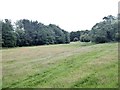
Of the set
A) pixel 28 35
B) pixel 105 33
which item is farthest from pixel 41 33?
pixel 105 33

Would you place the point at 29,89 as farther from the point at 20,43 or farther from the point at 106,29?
the point at 20,43

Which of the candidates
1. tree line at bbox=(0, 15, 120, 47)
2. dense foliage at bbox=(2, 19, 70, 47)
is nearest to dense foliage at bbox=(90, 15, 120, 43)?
tree line at bbox=(0, 15, 120, 47)

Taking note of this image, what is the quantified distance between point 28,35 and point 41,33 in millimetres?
7438

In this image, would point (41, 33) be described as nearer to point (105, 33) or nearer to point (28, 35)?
point (28, 35)

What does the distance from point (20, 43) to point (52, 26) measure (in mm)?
33600

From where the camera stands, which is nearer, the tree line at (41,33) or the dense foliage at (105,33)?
the dense foliage at (105,33)

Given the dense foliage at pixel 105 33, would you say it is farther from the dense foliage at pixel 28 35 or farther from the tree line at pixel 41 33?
the dense foliage at pixel 28 35

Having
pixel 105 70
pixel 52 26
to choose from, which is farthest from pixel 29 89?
pixel 52 26

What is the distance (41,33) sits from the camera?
9394cm

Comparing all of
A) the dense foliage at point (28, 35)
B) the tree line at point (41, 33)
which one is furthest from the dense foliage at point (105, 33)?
the dense foliage at point (28, 35)

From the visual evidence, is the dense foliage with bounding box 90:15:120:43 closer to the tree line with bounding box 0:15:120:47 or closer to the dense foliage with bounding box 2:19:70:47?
the tree line with bounding box 0:15:120:47

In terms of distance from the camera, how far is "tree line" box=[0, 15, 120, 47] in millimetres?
67500

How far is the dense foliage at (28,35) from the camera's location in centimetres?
7594

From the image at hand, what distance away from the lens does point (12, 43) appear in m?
75.4
